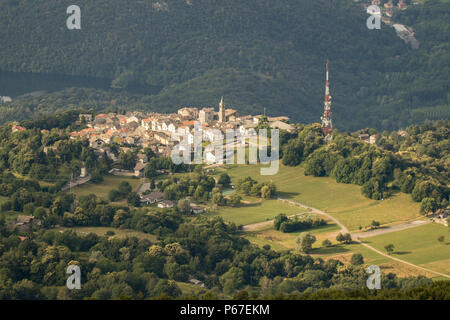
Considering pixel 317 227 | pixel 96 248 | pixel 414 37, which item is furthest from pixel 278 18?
pixel 96 248

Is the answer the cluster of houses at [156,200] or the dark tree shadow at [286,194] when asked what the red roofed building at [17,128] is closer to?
the cluster of houses at [156,200]

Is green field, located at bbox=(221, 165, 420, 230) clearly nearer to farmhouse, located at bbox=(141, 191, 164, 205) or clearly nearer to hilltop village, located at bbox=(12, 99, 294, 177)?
hilltop village, located at bbox=(12, 99, 294, 177)

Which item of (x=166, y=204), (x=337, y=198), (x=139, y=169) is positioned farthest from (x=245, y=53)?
(x=166, y=204)

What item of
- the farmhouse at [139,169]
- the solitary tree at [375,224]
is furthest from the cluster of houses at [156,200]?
the solitary tree at [375,224]

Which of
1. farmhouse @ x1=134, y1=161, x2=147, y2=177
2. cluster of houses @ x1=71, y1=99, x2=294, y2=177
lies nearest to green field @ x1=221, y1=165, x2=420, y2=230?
cluster of houses @ x1=71, y1=99, x2=294, y2=177
